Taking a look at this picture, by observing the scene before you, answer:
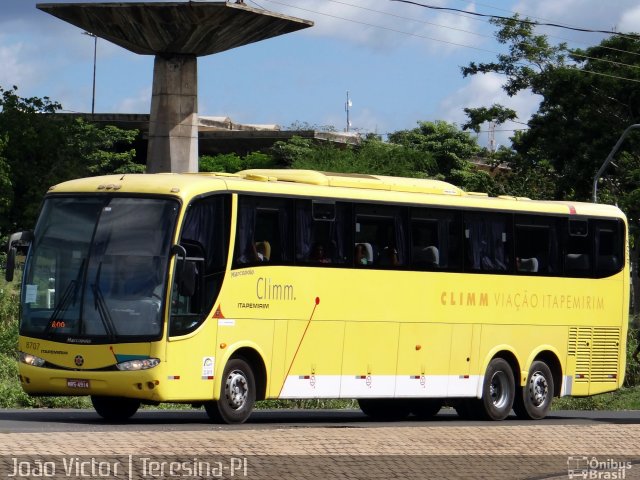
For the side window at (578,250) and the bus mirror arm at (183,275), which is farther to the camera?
the side window at (578,250)

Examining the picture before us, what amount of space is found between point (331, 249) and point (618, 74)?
1304 inches

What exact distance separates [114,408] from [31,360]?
1806mm

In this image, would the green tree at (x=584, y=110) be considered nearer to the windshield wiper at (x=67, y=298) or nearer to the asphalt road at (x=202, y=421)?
the asphalt road at (x=202, y=421)

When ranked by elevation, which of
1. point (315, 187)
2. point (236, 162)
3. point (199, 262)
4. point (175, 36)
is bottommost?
point (199, 262)

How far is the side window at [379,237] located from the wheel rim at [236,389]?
2.90 meters

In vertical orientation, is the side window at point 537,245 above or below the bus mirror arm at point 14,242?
above

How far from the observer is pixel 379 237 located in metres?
22.2

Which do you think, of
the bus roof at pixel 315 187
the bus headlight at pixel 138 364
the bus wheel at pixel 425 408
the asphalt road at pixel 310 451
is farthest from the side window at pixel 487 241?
the bus headlight at pixel 138 364

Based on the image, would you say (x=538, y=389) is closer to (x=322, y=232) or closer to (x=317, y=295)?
(x=317, y=295)

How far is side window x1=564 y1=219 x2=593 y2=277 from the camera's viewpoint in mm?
25469

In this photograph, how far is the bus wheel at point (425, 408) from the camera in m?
25.0

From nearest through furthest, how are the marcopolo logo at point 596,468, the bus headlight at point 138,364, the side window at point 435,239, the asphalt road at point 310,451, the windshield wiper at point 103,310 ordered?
the asphalt road at point 310,451 < the marcopolo logo at point 596,468 < the bus headlight at point 138,364 < the windshield wiper at point 103,310 < the side window at point 435,239

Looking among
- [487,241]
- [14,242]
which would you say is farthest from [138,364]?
[487,241]

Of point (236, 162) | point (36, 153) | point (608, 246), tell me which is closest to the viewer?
point (608, 246)
